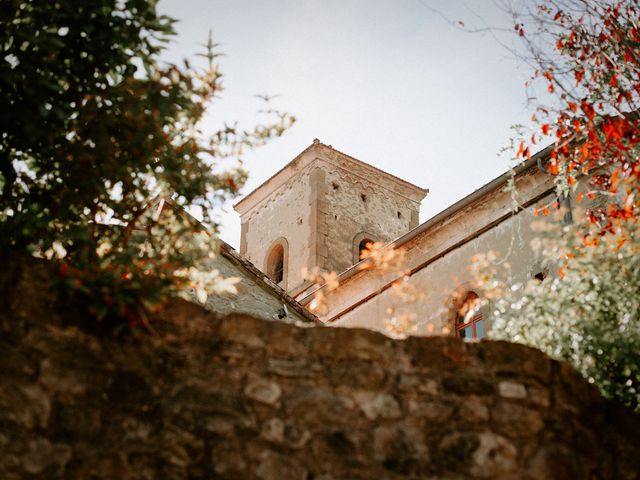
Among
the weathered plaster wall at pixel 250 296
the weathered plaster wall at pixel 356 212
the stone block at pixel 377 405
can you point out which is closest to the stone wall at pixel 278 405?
the stone block at pixel 377 405

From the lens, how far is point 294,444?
3.42m

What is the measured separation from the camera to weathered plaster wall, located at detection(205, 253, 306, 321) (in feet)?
36.6

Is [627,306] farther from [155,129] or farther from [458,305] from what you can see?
[458,305]

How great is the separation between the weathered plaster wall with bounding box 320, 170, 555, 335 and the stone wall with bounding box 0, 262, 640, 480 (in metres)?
8.31

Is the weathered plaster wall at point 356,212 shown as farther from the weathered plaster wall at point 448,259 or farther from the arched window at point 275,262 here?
the weathered plaster wall at point 448,259

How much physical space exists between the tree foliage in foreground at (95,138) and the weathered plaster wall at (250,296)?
6377 millimetres

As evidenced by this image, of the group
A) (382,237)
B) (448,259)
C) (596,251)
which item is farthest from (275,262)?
(596,251)

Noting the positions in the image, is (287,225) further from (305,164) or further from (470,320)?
(470,320)

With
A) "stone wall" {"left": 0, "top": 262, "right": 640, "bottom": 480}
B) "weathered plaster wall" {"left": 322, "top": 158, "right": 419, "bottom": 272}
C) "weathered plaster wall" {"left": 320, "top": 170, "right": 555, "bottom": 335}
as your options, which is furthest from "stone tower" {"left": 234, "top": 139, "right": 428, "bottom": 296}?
"stone wall" {"left": 0, "top": 262, "right": 640, "bottom": 480}

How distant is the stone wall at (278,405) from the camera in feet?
10.6

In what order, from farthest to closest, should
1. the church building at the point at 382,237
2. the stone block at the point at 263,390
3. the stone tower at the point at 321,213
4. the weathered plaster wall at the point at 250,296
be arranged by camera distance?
the stone tower at the point at 321,213 → the church building at the point at 382,237 → the weathered plaster wall at the point at 250,296 → the stone block at the point at 263,390

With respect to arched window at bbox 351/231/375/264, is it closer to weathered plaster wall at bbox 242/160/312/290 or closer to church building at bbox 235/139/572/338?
church building at bbox 235/139/572/338

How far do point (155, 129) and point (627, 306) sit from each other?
3215 mm

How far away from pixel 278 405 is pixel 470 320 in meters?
10.3
